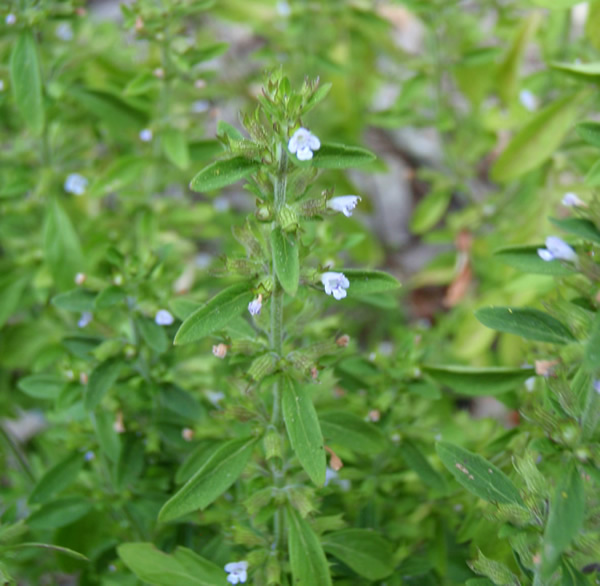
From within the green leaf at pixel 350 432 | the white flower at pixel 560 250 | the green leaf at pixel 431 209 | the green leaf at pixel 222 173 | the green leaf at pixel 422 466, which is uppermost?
the green leaf at pixel 222 173

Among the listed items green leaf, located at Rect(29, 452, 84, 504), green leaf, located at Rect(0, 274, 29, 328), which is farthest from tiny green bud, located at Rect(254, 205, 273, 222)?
green leaf, located at Rect(0, 274, 29, 328)

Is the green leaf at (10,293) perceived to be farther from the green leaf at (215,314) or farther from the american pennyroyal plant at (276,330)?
the green leaf at (215,314)

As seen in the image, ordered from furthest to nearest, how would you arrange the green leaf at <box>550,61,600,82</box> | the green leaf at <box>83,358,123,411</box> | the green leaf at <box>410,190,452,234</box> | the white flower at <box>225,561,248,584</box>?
the green leaf at <box>410,190,452,234</box>, the green leaf at <box>550,61,600,82</box>, the green leaf at <box>83,358,123,411</box>, the white flower at <box>225,561,248,584</box>

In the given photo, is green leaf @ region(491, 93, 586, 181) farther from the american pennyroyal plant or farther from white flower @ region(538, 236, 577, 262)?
the american pennyroyal plant

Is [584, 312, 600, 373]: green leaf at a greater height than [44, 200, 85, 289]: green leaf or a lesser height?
greater

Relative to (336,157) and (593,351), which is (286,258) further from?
(593,351)

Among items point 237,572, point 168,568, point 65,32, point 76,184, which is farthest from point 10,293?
point 237,572

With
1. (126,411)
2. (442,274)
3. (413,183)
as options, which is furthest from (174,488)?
(413,183)

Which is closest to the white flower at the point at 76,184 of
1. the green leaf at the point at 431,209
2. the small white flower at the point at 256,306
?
the small white flower at the point at 256,306
